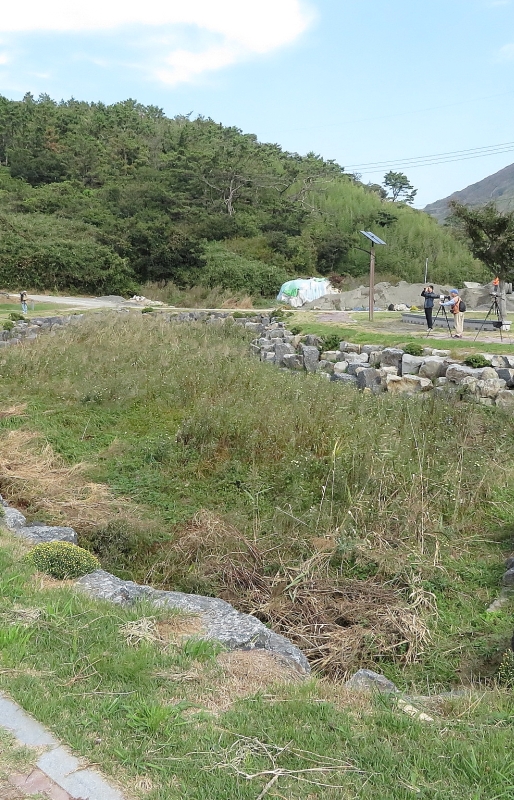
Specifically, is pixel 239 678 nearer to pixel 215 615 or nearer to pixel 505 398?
pixel 215 615

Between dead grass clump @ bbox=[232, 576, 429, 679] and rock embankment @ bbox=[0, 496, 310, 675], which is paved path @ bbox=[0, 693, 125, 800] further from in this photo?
dead grass clump @ bbox=[232, 576, 429, 679]

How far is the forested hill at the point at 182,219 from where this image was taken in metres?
34.6

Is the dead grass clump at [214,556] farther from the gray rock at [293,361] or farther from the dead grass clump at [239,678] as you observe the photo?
the gray rock at [293,361]

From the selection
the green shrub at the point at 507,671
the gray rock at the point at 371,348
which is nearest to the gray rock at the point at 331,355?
the gray rock at the point at 371,348

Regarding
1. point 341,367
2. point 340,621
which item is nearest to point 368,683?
point 340,621

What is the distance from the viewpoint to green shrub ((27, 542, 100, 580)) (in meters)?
4.91

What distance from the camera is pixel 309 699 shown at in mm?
3330

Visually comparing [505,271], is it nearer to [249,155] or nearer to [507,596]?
[507,596]

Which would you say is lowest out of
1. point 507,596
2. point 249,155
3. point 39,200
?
point 507,596

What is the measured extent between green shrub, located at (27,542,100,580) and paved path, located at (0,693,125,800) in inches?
77.5

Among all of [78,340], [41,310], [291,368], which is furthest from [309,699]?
[41,310]

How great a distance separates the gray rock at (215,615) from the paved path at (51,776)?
52.2 inches

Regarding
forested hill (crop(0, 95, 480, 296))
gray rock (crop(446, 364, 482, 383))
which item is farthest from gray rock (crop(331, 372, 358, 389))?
forested hill (crop(0, 95, 480, 296))

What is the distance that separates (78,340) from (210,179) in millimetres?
29564
